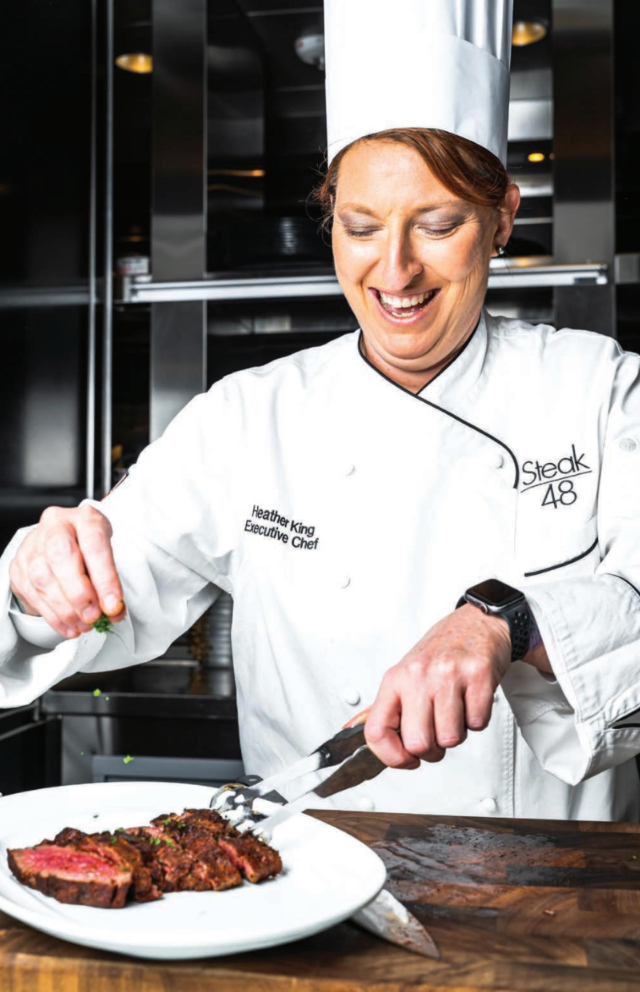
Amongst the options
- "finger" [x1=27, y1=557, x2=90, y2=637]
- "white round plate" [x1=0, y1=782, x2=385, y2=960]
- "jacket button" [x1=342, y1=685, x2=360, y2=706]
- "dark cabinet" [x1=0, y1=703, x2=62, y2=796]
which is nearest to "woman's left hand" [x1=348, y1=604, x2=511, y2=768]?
"white round plate" [x1=0, y1=782, x2=385, y2=960]

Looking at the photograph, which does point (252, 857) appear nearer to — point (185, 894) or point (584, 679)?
point (185, 894)

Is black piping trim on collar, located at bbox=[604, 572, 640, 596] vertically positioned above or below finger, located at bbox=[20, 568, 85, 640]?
above

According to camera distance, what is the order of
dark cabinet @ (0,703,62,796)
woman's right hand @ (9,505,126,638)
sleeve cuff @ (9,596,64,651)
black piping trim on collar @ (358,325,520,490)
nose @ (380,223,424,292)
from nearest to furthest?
woman's right hand @ (9,505,126,638) < sleeve cuff @ (9,596,64,651) < nose @ (380,223,424,292) < black piping trim on collar @ (358,325,520,490) < dark cabinet @ (0,703,62,796)

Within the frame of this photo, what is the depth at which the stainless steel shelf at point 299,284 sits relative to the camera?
8.17ft

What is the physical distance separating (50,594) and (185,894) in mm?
386

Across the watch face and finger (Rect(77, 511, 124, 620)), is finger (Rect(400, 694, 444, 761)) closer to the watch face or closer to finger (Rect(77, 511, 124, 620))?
the watch face

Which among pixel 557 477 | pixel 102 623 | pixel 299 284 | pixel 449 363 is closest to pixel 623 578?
pixel 557 477

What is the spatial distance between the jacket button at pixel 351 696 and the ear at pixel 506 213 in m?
0.73

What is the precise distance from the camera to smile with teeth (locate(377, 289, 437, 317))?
1564mm

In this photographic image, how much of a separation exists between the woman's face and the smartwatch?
0.52 m

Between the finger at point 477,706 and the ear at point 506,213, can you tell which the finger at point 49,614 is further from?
the ear at point 506,213

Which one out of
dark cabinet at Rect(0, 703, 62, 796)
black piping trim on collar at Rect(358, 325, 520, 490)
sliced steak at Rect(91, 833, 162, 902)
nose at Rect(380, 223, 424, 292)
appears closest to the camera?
A: sliced steak at Rect(91, 833, 162, 902)

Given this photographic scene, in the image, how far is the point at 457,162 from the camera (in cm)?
154

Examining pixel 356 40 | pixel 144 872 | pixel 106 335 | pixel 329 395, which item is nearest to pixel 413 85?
pixel 356 40
